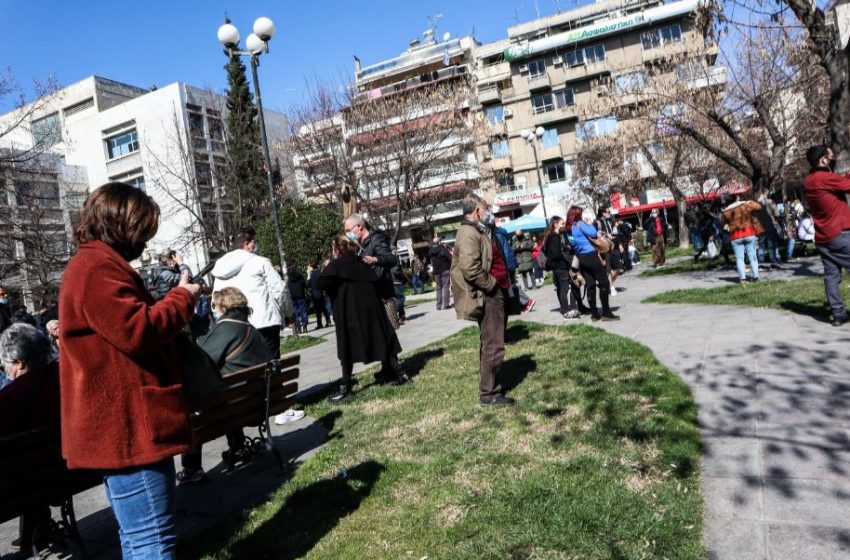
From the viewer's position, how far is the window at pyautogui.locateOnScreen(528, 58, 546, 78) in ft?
162

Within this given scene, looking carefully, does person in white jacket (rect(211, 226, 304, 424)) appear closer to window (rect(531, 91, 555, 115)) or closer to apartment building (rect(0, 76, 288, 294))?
Result: apartment building (rect(0, 76, 288, 294))

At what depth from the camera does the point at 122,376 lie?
87.4 inches

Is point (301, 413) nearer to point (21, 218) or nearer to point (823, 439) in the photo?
point (823, 439)

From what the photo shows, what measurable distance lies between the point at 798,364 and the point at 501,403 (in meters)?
2.58

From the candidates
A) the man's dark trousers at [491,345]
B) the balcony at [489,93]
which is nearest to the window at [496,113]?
the balcony at [489,93]

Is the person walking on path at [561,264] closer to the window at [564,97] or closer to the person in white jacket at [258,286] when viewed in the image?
the person in white jacket at [258,286]

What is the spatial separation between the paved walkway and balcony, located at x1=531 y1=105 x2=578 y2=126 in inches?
1667

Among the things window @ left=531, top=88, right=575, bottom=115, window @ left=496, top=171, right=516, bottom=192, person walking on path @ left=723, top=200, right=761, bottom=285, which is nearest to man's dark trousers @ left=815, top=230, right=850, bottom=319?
person walking on path @ left=723, top=200, right=761, bottom=285

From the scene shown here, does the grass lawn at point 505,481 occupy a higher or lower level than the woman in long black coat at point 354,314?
lower

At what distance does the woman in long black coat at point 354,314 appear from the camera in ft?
21.4

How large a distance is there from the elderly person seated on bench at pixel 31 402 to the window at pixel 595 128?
35.7 metres

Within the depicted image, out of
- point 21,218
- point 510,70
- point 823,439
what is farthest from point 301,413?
point 510,70

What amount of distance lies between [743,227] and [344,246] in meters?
7.61

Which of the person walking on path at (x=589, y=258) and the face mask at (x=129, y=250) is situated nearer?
the face mask at (x=129, y=250)
